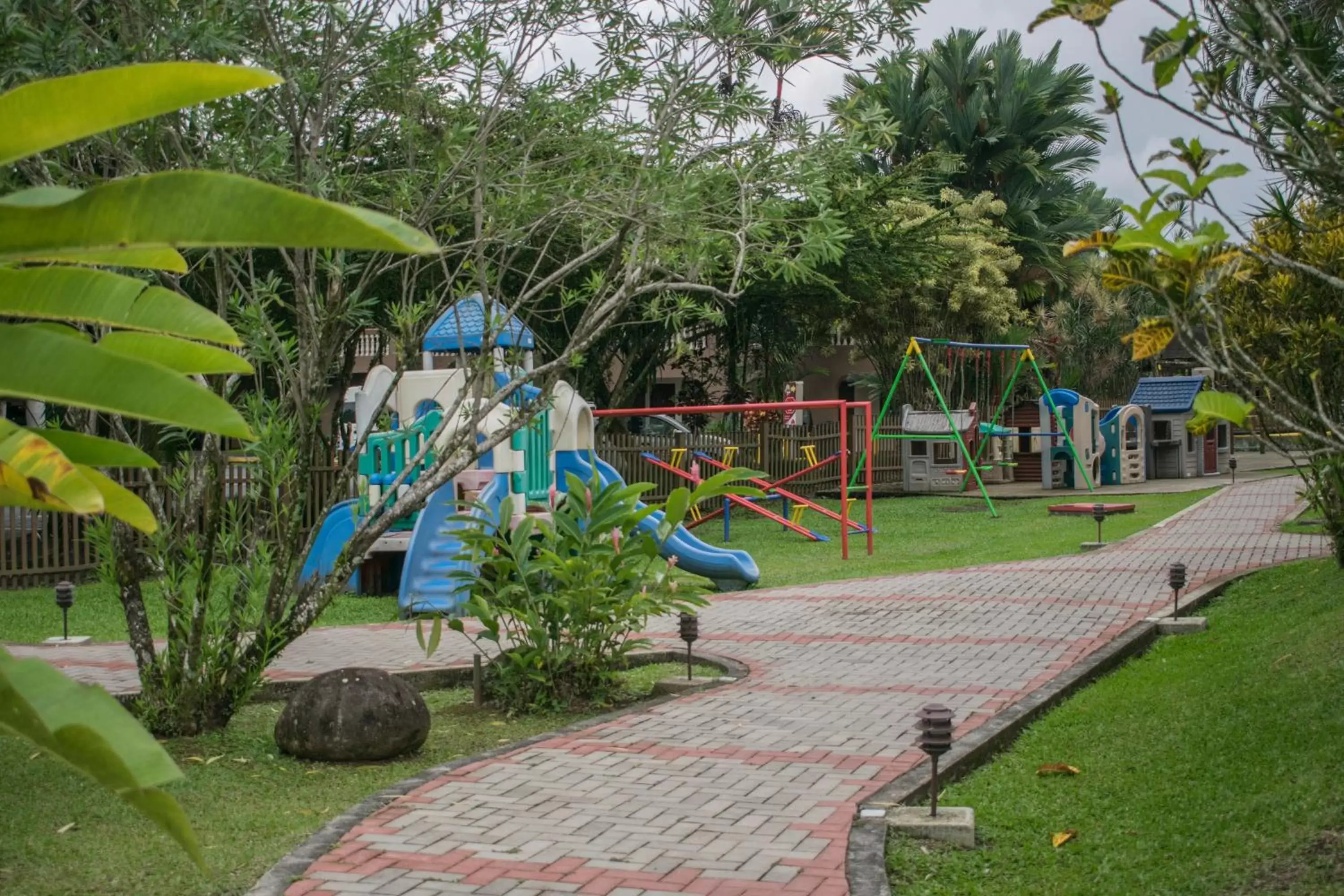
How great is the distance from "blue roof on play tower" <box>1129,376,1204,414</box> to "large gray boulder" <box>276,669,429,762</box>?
25.5m

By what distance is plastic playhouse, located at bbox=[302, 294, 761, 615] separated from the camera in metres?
12.9

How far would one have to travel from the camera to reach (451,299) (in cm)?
973

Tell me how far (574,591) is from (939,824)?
3.08 metres

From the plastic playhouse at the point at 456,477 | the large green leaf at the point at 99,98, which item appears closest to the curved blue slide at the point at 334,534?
the plastic playhouse at the point at 456,477

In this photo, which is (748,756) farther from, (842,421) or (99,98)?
(842,421)

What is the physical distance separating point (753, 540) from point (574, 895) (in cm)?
1537

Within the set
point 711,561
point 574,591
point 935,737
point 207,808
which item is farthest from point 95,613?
point 935,737

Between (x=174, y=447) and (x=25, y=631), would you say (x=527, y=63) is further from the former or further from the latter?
(x=174, y=447)

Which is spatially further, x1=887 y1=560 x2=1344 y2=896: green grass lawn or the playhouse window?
the playhouse window

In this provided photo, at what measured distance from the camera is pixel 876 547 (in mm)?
18766

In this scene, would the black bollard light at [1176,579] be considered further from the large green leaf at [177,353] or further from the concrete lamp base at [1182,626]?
the large green leaf at [177,353]

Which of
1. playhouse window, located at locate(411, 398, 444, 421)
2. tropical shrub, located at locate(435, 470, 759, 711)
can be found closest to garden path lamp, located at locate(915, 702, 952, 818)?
tropical shrub, located at locate(435, 470, 759, 711)

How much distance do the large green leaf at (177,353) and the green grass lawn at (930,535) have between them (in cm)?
1315

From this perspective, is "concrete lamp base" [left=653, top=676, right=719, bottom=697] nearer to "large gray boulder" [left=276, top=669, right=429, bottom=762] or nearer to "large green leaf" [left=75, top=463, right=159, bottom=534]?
"large gray boulder" [left=276, top=669, right=429, bottom=762]
